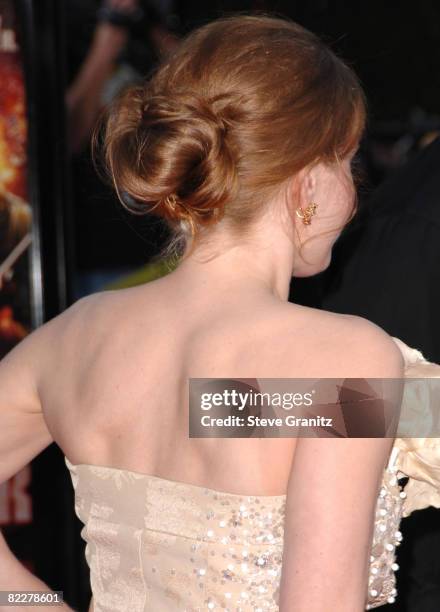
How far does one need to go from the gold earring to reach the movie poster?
4.71 ft

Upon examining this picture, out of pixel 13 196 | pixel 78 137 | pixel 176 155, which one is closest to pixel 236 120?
pixel 176 155

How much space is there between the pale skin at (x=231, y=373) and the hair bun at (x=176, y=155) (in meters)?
0.06

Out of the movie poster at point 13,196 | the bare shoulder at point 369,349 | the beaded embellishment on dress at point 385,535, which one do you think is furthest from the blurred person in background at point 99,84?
the bare shoulder at point 369,349

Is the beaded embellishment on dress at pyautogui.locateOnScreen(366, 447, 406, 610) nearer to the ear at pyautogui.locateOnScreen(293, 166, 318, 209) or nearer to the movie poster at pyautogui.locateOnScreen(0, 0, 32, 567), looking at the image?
the ear at pyautogui.locateOnScreen(293, 166, 318, 209)

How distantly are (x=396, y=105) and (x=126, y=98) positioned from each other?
2851mm

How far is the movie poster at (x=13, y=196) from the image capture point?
257 cm

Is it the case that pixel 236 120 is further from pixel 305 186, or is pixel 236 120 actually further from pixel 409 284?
pixel 409 284

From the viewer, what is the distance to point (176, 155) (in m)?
1.25

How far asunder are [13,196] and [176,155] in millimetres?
1430

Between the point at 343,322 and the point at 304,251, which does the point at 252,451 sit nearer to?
the point at 343,322

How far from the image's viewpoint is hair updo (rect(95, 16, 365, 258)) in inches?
47.8

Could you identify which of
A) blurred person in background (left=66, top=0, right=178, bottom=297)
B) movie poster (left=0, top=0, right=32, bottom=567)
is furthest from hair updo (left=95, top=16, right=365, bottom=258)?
blurred person in background (left=66, top=0, right=178, bottom=297)

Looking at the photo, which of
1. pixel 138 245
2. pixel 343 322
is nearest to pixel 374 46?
pixel 138 245

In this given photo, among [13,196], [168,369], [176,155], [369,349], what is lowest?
[13,196]
